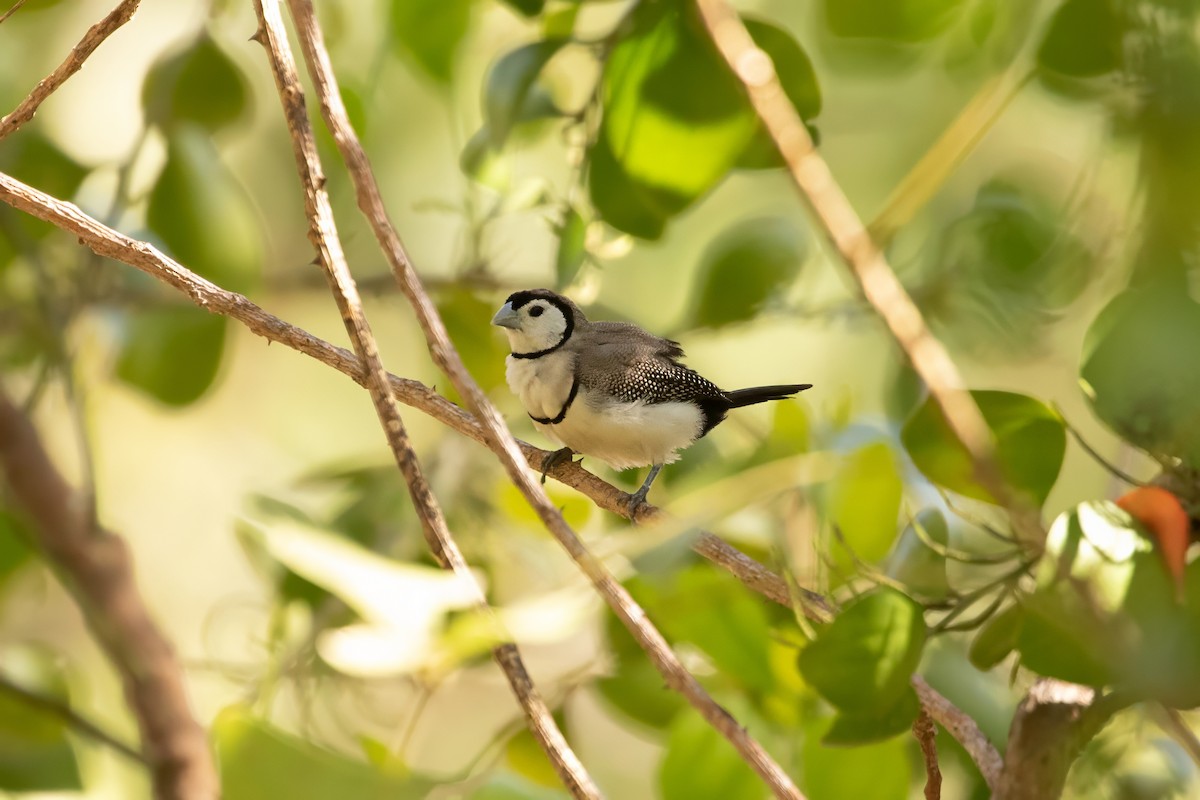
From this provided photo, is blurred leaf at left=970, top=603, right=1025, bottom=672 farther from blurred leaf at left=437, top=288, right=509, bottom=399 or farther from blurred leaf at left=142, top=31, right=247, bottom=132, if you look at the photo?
blurred leaf at left=142, top=31, right=247, bottom=132

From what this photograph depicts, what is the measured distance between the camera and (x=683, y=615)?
0.43m

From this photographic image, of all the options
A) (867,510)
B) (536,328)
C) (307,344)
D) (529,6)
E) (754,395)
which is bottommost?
(754,395)

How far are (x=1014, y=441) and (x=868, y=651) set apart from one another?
10 cm

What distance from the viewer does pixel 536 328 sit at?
1.08 metres

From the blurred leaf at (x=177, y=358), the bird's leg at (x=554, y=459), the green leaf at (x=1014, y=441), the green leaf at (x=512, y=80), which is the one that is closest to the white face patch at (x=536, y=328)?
the bird's leg at (x=554, y=459)

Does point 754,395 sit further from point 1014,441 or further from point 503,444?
point 503,444

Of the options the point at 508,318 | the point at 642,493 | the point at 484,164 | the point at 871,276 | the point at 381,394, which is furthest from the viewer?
the point at 508,318

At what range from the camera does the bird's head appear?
1.04 metres

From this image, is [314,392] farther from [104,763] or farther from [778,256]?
[778,256]

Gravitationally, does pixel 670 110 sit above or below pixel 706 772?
above

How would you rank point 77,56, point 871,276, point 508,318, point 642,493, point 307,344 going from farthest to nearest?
point 508,318
point 642,493
point 307,344
point 77,56
point 871,276

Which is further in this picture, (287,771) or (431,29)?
(431,29)

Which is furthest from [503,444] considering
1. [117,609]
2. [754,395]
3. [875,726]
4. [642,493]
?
[754,395]

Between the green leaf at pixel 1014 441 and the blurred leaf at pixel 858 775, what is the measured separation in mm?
145
